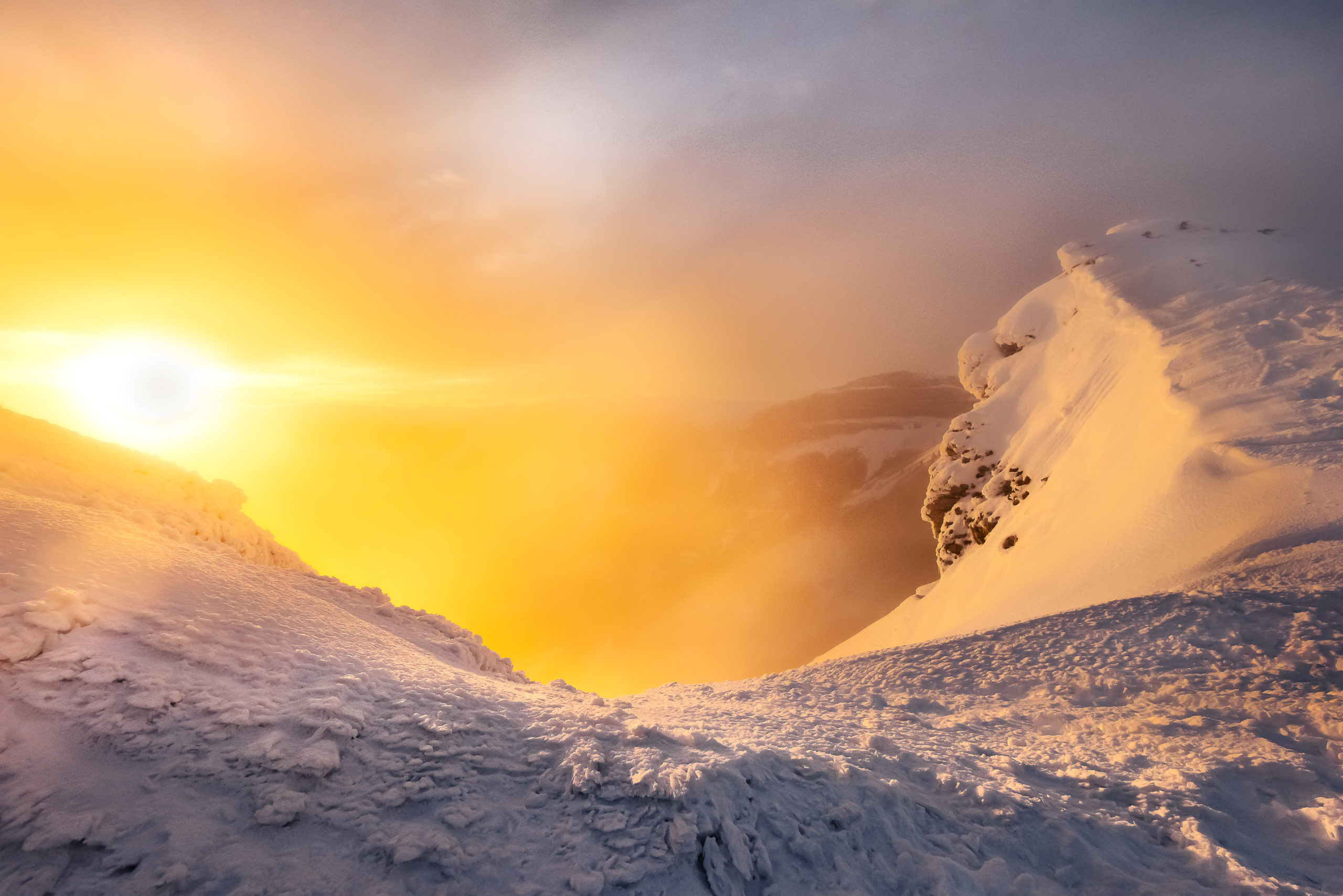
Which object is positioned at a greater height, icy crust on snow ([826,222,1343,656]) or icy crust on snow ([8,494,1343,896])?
icy crust on snow ([826,222,1343,656])

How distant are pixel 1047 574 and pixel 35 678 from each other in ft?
40.7

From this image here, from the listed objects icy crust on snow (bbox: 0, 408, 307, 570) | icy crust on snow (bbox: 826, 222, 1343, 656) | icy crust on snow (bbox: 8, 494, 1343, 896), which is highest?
icy crust on snow (bbox: 826, 222, 1343, 656)

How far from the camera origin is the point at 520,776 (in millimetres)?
3139

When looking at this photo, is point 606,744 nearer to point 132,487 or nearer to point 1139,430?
point 132,487

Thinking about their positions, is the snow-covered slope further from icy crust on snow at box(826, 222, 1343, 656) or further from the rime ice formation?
icy crust on snow at box(826, 222, 1343, 656)

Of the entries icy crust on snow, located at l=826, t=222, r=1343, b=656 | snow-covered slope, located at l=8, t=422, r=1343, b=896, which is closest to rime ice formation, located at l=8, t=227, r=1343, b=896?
snow-covered slope, located at l=8, t=422, r=1343, b=896

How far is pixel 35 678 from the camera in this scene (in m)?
2.99

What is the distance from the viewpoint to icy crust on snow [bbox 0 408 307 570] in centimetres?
551

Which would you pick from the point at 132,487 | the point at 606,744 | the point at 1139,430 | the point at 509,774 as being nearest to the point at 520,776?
the point at 509,774

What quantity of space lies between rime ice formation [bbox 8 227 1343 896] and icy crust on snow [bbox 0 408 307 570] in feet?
0.18

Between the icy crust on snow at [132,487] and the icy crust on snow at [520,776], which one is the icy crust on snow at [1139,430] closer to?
the icy crust on snow at [520,776]

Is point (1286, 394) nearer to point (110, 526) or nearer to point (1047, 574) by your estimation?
point (1047, 574)

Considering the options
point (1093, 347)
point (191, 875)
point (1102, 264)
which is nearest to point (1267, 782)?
point (191, 875)

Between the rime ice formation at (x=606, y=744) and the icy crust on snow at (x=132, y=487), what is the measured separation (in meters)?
0.06
